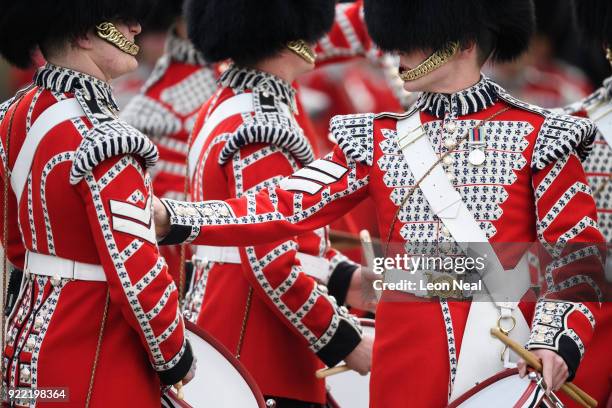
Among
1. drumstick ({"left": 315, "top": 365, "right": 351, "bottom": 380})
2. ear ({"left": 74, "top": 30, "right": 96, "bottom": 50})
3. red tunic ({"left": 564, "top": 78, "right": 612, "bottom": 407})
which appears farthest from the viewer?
drumstick ({"left": 315, "top": 365, "right": 351, "bottom": 380})

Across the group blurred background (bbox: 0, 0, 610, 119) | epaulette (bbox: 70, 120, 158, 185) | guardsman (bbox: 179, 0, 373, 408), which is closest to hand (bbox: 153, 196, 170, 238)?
epaulette (bbox: 70, 120, 158, 185)

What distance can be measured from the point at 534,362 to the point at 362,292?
3.76 feet

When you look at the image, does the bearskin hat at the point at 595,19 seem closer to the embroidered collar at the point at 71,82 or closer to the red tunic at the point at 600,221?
the red tunic at the point at 600,221

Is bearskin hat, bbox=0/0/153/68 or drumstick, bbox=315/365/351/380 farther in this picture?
drumstick, bbox=315/365/351/380

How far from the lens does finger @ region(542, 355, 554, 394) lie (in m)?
2.96

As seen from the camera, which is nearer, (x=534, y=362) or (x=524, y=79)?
(x=534, y=362)

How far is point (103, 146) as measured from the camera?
3.01 m

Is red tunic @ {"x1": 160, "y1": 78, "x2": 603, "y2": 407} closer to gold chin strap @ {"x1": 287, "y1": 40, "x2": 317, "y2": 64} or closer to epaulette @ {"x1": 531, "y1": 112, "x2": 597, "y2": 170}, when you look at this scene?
epaulette @ {"x1": 531, "y1": 112, "x2": 597, "y2": 170}

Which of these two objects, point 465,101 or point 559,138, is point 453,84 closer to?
point 465,101

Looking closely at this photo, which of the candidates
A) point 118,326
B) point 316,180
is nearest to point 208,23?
point 316,180

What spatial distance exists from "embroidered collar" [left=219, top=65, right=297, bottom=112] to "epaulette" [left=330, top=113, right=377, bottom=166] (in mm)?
669

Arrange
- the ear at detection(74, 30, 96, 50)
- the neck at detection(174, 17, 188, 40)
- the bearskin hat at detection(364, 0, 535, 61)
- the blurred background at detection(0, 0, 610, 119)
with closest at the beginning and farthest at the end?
the ear at detection(74, 30, 96, 50) < the bearskin hat at detection(364, 0, 535, 61) < the neck at detection(174, 17, 188, 40) < the blurred background at detection(0, 0, 610, 119)

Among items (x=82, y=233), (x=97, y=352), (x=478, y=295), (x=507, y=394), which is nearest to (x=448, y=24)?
(x=478, y=295)

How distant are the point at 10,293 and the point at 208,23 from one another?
1.18 metres
